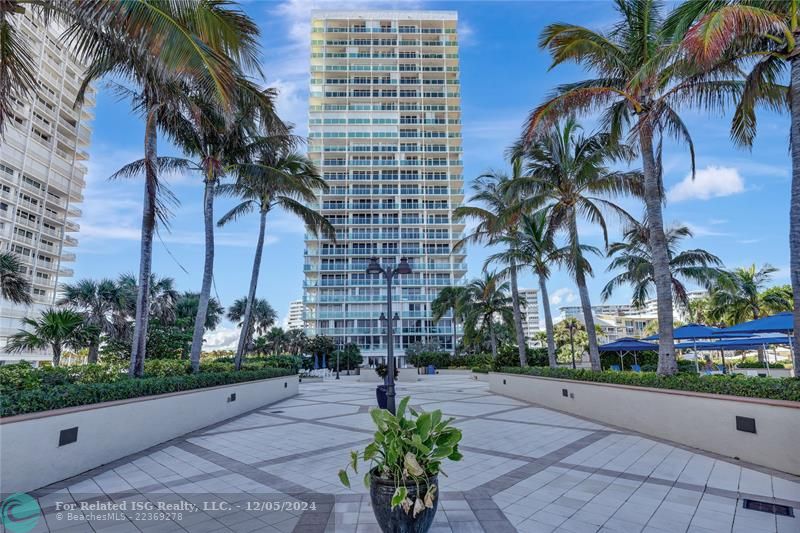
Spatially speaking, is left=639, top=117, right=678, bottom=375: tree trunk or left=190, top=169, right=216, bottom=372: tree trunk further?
left=190, top=169, right=216, bottom=372: tree trunk

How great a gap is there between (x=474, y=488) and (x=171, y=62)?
22.1 feet

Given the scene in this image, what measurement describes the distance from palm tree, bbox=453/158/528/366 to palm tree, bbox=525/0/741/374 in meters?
5.24

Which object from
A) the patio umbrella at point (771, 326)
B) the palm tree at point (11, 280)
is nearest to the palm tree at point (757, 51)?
the patio umbrella at point (771, 326)

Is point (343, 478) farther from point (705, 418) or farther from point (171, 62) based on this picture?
point (705, 418)

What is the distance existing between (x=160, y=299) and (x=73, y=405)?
25.1 metres

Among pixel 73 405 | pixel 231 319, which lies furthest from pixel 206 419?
pixel 231 319

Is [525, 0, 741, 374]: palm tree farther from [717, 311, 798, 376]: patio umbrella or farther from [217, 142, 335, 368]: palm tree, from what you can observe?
[217, 142, 335, 368]: palm tree

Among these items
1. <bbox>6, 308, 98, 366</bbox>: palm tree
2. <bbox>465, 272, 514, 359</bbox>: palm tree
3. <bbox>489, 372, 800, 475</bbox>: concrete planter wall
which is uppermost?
<bbox>465, 272, 514, 359</bbox>: palm tree

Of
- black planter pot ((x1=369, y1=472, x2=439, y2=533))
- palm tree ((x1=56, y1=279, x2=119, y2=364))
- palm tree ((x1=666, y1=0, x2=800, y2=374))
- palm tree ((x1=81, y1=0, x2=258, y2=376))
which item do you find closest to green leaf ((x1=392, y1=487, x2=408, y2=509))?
black planter pot ((x1=369, y1=472, x2=439, y2=533))

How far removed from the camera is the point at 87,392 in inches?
259

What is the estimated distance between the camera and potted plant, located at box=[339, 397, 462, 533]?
3244 mm

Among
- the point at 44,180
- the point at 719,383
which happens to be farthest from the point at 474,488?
the point at 44,180

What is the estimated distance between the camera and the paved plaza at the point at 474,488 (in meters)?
4.15

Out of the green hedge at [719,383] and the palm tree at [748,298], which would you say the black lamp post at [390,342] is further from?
the palm tree at [748,298]
